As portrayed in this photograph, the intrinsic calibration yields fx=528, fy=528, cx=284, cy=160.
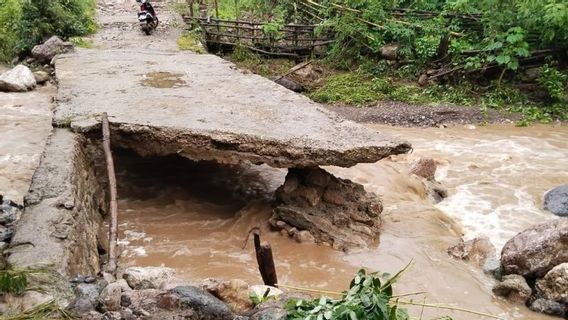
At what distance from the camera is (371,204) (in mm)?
6074

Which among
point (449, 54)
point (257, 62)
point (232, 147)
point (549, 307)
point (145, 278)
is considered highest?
point (449, 54)

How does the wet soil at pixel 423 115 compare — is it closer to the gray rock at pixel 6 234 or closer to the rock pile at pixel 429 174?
the rock pile at pixel 429 174

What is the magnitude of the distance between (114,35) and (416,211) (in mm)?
9182

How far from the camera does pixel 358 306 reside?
8.73ft

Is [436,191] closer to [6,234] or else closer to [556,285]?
[556,285]

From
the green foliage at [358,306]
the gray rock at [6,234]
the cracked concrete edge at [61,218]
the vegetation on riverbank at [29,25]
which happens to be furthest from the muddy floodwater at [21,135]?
the green foliage at [358,306]

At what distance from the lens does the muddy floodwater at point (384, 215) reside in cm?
522

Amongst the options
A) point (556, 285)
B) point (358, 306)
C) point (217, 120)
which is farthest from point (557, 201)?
point (358, 306)

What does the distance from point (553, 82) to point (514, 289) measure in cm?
730

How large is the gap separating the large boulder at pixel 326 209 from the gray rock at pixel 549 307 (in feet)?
5.71

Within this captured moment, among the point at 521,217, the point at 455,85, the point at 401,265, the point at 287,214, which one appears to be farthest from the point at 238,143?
the point at 455,85

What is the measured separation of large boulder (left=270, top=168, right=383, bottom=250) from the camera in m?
5.84

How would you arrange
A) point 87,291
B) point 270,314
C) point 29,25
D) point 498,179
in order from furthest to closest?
point 29,25
point 498,179
point 87,291
point 270,314

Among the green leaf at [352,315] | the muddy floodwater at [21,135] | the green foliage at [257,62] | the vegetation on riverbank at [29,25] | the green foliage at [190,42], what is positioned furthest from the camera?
the green foliage at [257,62]
